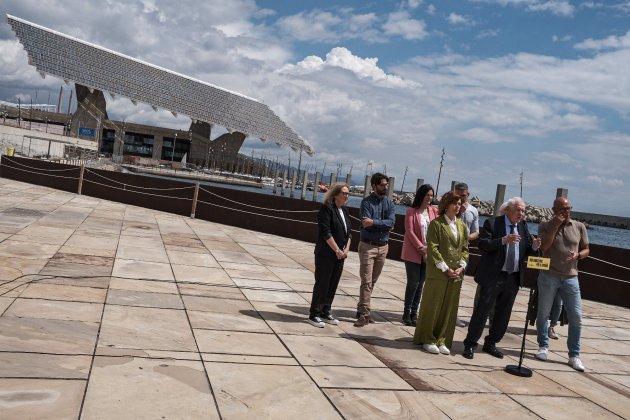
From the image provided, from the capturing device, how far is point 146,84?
96.6 metres

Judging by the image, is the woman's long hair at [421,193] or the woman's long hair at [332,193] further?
the woman's long hair at [421,193]

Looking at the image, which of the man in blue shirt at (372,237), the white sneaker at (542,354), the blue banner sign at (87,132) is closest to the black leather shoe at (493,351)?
the white sneaker at (542,354)

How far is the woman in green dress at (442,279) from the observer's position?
5434 mm

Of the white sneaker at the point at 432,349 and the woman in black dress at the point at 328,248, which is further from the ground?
the woman in black dress at the point at 328,248

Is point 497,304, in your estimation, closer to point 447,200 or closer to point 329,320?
point 447,200

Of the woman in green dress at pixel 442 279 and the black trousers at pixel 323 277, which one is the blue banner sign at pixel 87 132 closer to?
the black trousers at pixel 323 277

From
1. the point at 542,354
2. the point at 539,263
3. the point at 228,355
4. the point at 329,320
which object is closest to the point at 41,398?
the point at 228,355

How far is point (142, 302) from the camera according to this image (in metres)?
5.88

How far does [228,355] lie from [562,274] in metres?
3.55

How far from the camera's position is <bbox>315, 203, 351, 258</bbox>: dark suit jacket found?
5918 millimetres

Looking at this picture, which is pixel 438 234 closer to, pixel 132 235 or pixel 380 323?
pixel 380 323

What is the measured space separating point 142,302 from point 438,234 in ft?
10.5

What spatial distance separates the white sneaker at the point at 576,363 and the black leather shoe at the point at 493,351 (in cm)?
71

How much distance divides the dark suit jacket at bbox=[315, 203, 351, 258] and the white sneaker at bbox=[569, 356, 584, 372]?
263 centimetres
